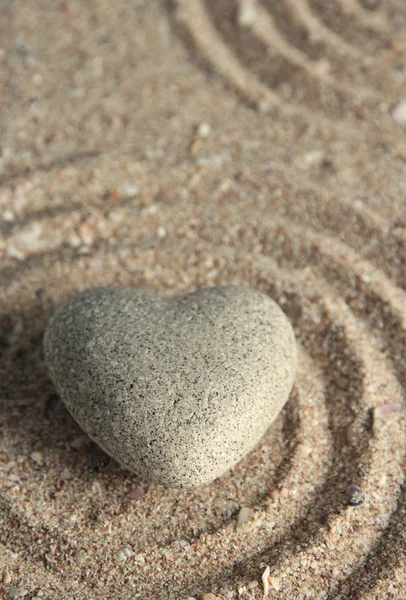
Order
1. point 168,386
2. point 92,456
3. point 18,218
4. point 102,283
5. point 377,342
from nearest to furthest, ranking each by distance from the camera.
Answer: point 168,386, point 92,456, point 377,342, point 102,283, point 18,218

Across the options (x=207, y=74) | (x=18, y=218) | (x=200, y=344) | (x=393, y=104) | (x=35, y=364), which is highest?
(x=393, y=104)

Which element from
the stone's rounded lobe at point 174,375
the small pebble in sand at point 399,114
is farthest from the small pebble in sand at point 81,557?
the small pebble in sand at point 399,114

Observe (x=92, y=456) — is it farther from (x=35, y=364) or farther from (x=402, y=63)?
(x=402, y=63)

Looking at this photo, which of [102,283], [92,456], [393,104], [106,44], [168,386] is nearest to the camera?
[168,386]

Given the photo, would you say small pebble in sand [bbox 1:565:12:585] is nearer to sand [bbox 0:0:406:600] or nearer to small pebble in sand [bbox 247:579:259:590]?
sand [bbox 0:0:406:600]

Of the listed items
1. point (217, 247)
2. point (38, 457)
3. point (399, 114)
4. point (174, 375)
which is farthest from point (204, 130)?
point (38, 457)

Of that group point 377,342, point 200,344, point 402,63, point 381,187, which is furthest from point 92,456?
point 402,63

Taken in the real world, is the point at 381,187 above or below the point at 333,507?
above
